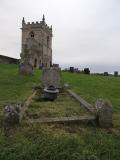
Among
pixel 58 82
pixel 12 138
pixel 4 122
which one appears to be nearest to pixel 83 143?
pixel 12 138

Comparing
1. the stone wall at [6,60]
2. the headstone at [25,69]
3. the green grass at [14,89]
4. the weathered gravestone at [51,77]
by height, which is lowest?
the green grass at [14,89]

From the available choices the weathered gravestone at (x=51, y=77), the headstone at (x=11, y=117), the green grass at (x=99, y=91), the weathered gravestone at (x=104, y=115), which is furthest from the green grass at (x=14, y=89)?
the weathered gravestone at (x=104, y=115)

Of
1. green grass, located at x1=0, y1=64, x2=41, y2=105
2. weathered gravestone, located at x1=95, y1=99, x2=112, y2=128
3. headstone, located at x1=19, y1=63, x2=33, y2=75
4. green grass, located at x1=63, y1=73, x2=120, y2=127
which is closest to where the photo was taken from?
weathered gravestone, located at x1=95, y1=99, x2=112, y2=128

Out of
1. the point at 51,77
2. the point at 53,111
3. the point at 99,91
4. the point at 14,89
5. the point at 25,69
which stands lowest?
the point at 53,111

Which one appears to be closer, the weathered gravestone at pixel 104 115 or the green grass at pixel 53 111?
the weathered gravestone at pixel 104 115

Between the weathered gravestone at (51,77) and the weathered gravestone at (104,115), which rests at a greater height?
the weathered gravestone at (51,77)

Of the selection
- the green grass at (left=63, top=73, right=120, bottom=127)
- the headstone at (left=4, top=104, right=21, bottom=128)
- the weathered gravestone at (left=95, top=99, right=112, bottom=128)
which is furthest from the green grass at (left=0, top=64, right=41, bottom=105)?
the weathered gravestone at (left=95, top=99, right=112, bottom=128)

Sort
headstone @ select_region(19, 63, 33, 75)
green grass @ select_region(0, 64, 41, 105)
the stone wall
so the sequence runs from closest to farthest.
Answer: green grass @ select_region(0, 64, 41, 105)
headstone @ select_region(19, 63, 33, 75)
the stone wall

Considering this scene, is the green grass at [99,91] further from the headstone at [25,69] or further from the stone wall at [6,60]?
the stone wall at [6,60]

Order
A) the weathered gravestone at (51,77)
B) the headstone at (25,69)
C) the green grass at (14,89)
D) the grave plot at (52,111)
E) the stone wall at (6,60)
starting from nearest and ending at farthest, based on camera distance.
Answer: the grave plot at (52,111)
the green grass at (14,89)
the weathered gravestone at (51,77)
the headstone at (25,69)
the stone wall at (6,60)

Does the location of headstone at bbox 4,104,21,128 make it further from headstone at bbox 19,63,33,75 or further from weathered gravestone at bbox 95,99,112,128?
headstone at bbox 19,63,33,75

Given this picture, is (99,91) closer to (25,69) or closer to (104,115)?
(25,69)

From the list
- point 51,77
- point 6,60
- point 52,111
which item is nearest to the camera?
point 52,111

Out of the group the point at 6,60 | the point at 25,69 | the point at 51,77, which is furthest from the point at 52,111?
the point at 6,60
